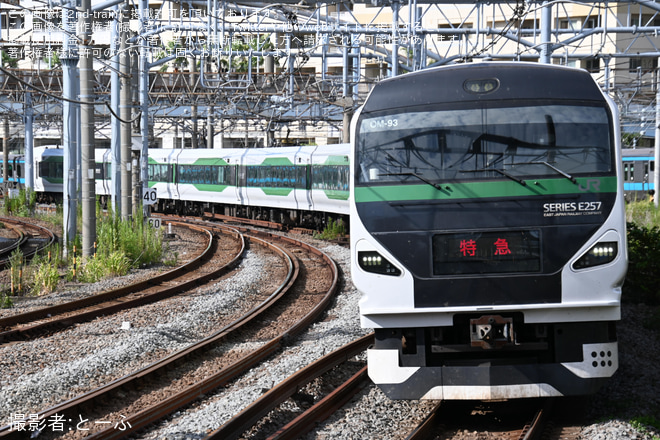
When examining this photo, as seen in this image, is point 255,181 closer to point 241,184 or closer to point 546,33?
point 241,184

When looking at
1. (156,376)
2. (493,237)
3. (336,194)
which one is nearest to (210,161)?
(336,194)

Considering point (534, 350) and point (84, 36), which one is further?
point (84, 36)

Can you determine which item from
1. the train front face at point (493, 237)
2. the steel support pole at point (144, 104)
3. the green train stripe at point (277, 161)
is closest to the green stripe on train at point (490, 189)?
the train front face at point (493, 237)

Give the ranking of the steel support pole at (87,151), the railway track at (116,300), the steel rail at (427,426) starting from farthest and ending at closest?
1. the steel support pole at (87,151)
2. the railway track at (116,300)
3. the steel rail at (427,426)

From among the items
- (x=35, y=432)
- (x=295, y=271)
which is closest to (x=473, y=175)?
(x=35, y=432)

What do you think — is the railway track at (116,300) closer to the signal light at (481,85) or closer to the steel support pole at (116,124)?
the steel support pole at (116,124)

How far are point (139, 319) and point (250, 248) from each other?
10.6 metres

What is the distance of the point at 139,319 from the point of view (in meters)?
11.5

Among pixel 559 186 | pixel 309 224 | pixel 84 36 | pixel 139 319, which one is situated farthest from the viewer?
pixel 309 224

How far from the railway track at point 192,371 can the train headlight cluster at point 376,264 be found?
211 cm

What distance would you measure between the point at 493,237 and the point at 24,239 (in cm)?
1903

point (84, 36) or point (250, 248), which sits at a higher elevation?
point (84, 36)

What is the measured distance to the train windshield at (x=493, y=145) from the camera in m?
6.41

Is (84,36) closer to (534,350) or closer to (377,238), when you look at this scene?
(377,238)
